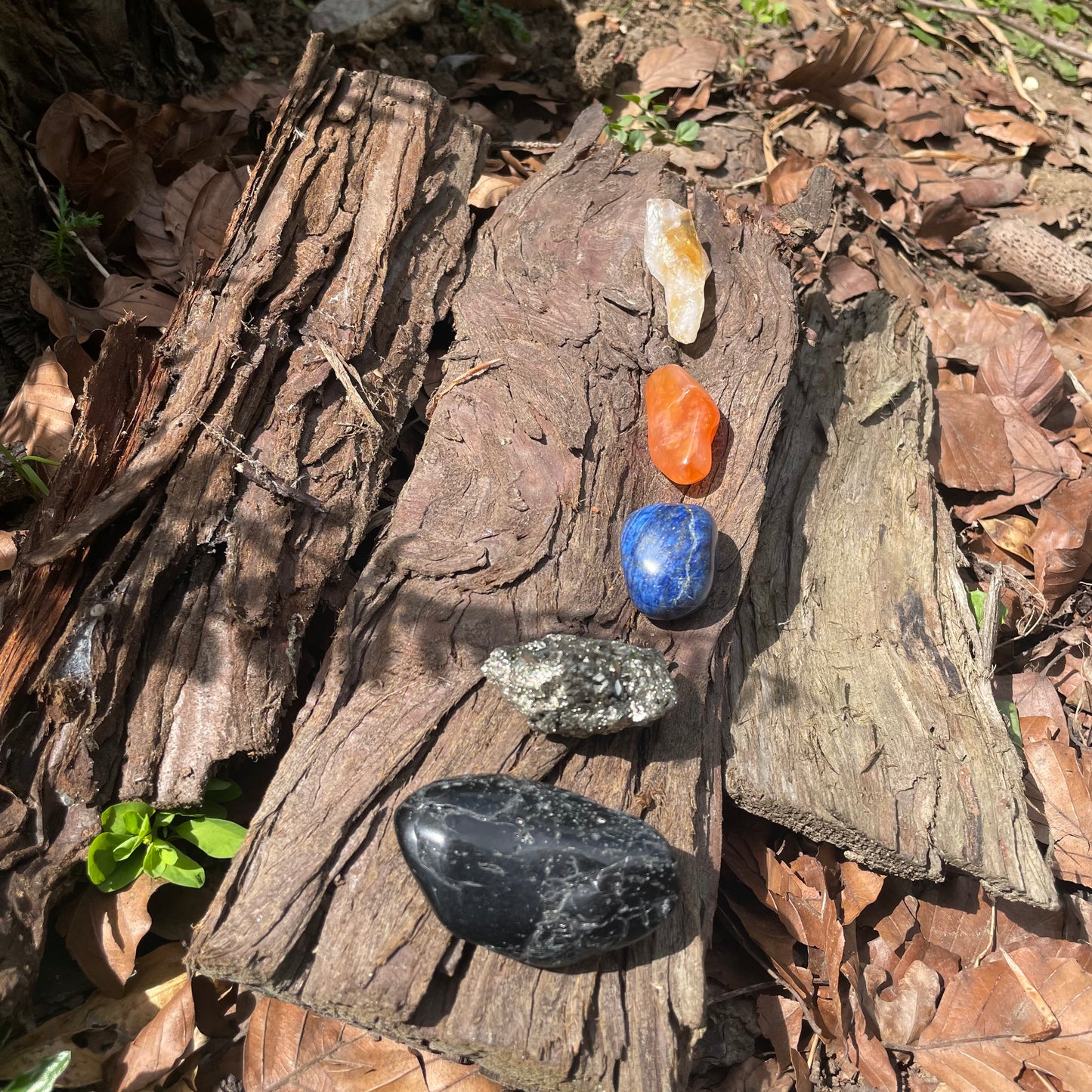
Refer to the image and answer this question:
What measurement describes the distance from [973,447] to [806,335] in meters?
0.88

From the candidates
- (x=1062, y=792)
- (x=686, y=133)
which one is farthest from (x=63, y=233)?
Answer: (x=1062, y=792)

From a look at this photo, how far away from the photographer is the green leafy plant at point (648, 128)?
4.38 metres

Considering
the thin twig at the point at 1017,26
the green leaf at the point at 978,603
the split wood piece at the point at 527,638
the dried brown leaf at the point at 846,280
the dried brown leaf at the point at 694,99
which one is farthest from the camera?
the thin twig at the point at 1017,26

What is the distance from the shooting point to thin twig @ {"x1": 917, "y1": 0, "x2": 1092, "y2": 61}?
5395 mm

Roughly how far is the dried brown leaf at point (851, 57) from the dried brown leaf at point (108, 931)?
16.3ft

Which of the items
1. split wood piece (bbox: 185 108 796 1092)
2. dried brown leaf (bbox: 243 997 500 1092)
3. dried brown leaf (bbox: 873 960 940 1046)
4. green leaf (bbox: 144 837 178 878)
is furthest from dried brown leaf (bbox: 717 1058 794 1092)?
green leaf (bbox: 144 837 178 878)

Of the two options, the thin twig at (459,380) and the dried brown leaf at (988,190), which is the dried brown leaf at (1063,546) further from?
the thin twig at (459,380)

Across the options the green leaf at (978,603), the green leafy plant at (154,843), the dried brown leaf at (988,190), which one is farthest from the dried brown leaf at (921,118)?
the green leafy plant at (154,843)

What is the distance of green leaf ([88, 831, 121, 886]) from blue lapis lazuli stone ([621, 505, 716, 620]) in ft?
4.98

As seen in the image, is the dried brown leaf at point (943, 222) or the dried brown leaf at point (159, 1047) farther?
the dried brown leaf at point (943, 222)

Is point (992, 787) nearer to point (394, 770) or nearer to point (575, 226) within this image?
point (394, 770)

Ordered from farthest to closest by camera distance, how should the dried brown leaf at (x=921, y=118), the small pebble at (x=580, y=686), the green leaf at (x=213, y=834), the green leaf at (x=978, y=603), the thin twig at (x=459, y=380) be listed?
the dried brown leaf at (x=921, y=118), the green leaf at (x=978, y=603), the thin twig at (x=459, y=380), the green leaf at (x=213, y=834), the small pebble at (x=580, y=686)

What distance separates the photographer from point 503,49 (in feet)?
15.2

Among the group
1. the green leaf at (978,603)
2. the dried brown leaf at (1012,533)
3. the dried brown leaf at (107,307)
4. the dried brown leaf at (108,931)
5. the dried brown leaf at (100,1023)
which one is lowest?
the dried brown leaf at (1012,533)
